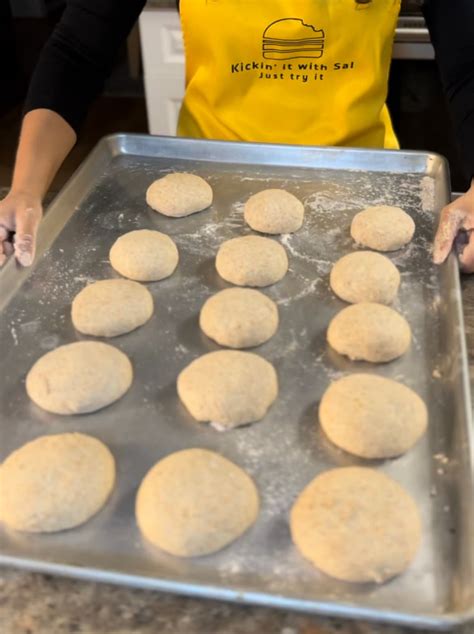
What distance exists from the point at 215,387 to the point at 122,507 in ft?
0.69

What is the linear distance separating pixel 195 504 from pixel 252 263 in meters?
0.51

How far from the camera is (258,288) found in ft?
3.97

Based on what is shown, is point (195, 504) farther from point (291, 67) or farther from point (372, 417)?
point (291, 67)

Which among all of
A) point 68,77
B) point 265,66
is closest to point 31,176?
point 68,77

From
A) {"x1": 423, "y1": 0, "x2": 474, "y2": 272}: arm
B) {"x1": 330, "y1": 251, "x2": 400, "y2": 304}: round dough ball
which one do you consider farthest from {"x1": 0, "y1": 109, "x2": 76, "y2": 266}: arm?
{"x1": 423, "y1": 0, "x2": 474, "y2": 272}: arm

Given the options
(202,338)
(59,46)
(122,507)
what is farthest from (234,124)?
(122,507)

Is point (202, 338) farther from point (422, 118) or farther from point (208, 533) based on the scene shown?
point (422, 118)

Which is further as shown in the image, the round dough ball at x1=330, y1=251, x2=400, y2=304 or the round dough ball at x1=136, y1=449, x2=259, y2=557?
the round dough ball at x1=330, y1=251, x2=400, y2=304

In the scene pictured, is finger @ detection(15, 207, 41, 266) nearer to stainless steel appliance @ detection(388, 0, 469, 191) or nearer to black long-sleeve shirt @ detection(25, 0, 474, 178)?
black long-sleeve shirt @ detection(25, 0, 474, 178)

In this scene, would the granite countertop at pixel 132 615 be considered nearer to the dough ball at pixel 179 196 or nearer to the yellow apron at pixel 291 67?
the dough ball at pixel 179 196

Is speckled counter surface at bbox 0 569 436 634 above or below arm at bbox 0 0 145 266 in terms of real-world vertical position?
below

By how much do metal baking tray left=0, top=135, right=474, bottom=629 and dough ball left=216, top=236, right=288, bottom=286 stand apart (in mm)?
28

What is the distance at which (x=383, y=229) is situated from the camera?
4.09 feet

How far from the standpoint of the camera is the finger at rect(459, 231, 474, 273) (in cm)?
117
